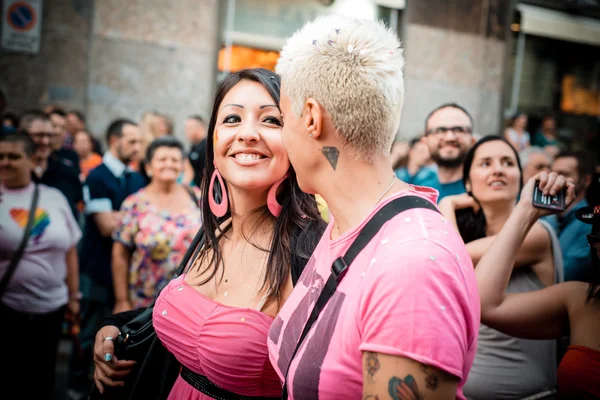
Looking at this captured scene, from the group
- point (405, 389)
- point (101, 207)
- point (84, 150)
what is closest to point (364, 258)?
point (405, 389)

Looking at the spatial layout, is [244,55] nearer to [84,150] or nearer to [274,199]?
[84,150]

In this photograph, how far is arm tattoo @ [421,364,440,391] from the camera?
3.83ft

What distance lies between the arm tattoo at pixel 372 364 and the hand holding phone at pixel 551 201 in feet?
4.54

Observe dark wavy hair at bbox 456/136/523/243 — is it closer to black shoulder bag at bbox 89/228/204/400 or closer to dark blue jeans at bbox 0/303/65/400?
black shoulder bag at bbox 89/228/204/400

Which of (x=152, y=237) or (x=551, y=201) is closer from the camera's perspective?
(x=551, y=201)

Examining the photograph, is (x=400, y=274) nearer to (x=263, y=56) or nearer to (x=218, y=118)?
(x=218, y=118)

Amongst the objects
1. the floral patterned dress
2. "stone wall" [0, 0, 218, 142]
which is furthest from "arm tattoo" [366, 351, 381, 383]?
"stone wall" [0, 0, 218, 142]

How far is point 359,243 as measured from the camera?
141 centimetres

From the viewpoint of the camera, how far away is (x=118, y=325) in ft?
8.05

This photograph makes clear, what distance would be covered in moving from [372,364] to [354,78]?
2.15 feet

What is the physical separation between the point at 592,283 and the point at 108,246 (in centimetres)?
412

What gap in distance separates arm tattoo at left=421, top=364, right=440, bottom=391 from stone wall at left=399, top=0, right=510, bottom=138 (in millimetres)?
9875

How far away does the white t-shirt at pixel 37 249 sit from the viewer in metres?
4.05

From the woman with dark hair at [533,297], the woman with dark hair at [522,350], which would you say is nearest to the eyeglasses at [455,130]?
the woman with dark hair at [522,350]
